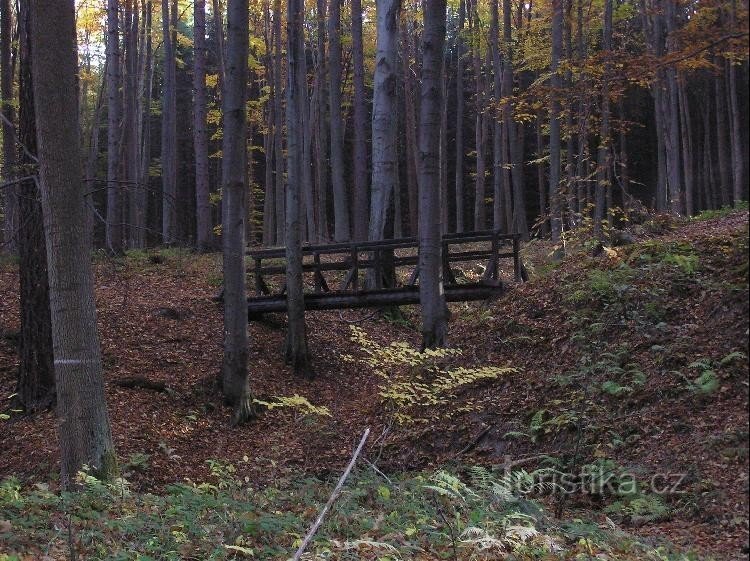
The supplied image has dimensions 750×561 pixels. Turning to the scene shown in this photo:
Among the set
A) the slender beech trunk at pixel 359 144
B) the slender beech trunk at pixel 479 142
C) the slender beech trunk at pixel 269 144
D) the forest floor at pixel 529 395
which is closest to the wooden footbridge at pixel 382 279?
the forest floor at pixel 529 395

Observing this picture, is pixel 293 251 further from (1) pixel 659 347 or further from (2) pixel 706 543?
(2) pixel 706 543

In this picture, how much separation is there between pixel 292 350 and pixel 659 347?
715 centimetres

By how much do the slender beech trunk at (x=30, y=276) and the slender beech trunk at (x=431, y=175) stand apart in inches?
200

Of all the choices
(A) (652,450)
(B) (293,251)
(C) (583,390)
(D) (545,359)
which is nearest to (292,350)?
(B) (293,251)

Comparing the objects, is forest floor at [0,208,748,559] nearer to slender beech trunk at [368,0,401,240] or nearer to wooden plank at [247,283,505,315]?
wooden plank at [247,283,505,315]

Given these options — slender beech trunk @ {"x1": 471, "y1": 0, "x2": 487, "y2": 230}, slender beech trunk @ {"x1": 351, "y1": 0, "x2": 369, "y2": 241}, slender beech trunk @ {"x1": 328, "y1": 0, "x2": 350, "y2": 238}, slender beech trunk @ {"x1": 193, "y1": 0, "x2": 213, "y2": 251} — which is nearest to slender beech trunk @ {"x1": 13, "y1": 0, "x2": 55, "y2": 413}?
slender beech trunk @ {"x1": 351, "y1": 0, "x2": 369, "y2": 241}

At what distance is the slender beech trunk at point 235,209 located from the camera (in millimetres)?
10297

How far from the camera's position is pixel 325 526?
17.8ft

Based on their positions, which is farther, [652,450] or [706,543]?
[652,450]

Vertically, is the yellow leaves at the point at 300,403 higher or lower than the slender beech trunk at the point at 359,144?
lower

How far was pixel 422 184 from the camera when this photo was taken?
32.4 feet

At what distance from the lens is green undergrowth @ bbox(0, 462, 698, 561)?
15.1 feet

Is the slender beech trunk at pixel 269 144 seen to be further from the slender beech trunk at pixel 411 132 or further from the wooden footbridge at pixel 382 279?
the wooden footbridge at pixel 382 279

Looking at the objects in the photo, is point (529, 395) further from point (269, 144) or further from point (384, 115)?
point (269, 144)
